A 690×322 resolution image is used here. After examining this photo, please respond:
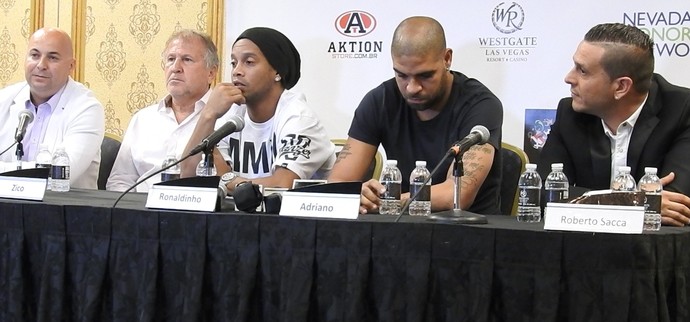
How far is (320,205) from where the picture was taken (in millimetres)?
2068

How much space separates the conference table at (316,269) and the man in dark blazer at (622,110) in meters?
0.71

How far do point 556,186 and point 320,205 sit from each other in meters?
0.69

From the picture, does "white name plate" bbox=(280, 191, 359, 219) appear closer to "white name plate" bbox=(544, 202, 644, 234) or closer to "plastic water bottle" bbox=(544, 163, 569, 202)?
"white name plate" bbox=(544, 202, 644, 234)

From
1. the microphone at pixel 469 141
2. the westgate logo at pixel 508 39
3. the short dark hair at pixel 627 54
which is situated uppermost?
the westgate logo at pixel 508 39

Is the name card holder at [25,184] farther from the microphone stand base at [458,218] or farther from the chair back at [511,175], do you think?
the chair back at [511,175]

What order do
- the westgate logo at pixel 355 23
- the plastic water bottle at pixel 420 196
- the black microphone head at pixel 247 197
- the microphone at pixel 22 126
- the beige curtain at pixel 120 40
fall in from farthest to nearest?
the beige curtain at pixel 120 40 < the westgate logo at pixel 355 23 < the microphone at pixel 22 126 < the plastic water bottle at pixel 420 196 < the black microphone head at pixel 247 197

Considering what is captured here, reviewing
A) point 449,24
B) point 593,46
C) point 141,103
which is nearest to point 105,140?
point 141,103

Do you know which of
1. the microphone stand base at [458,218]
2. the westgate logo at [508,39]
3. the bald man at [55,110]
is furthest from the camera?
the westgate logo at [508,39]

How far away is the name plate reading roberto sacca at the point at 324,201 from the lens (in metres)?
2.04

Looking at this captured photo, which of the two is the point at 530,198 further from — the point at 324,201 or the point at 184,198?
the point at 184,198

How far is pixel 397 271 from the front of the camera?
1921 millimetres

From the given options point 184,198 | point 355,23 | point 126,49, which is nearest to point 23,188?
point 184,198

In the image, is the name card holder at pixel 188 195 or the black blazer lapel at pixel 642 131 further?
the black blazer lapel at pixel 642 131

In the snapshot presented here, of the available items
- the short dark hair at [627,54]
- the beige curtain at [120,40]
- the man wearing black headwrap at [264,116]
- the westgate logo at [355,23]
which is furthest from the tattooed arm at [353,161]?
the beige curtain at [120,40]
